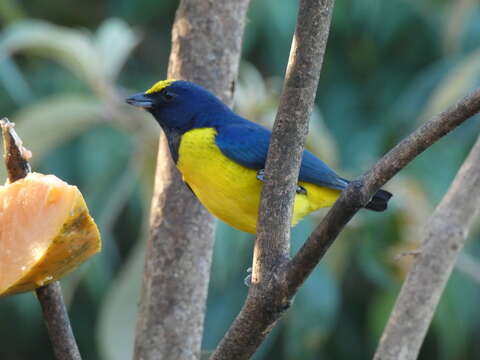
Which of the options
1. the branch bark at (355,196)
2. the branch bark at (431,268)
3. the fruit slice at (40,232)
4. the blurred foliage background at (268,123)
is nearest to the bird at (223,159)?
the branch bark at (431,268)

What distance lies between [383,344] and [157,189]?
2.23 ft

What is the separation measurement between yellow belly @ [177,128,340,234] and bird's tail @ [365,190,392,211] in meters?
0.10

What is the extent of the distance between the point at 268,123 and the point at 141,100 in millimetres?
949

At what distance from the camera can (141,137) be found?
3.20 meters

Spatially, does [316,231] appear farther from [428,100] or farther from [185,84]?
[428,100]

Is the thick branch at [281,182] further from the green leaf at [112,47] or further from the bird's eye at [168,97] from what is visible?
the green leaf at [112,47]

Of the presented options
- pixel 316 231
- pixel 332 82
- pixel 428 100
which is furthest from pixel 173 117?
pixel 332 82

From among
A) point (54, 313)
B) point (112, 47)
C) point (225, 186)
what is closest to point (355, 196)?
point (54, 313)

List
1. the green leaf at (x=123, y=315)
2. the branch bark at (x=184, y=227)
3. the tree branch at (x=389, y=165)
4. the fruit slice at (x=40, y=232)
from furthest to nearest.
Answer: the green leaf at (x=123, y=315)
the branch bark at (x=184, y=227)
the fruit slice at (x=40, y=232)
the tree branch at (x=389, y=165)

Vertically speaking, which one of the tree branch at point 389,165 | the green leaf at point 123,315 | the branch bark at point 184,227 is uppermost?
the tree branch at point 389,165

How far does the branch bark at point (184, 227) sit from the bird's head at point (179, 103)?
56mm

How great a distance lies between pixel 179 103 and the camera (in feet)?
7.34

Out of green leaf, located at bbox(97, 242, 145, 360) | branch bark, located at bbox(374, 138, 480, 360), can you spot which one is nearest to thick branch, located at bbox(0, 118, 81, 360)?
branch bark, located at bbox(374, 138, 480, 360)

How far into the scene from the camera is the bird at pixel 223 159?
2047 mm
